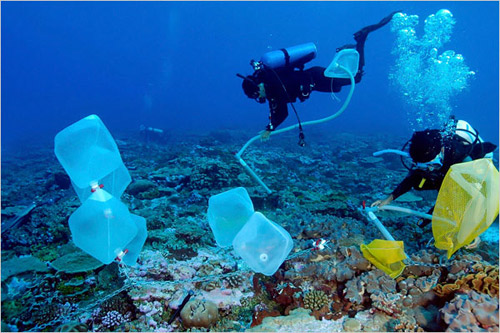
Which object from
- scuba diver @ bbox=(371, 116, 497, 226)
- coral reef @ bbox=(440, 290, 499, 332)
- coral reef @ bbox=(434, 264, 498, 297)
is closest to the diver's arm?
scuba diver @ bbox=(371, 116, 497, 226)

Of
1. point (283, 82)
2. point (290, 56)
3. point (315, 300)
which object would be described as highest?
point (290, 56)

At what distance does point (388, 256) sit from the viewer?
3.46 meters

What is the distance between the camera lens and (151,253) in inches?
183

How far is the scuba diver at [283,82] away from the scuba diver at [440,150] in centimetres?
210

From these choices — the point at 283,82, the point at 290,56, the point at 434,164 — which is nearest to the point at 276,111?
the point at 283,82

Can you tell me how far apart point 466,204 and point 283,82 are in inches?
170

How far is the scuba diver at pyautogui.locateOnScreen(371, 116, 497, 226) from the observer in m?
3.75

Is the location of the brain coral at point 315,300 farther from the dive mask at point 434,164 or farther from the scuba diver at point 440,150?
the dive mask at point 434,164

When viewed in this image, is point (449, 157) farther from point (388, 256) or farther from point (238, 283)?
point (238, 283)

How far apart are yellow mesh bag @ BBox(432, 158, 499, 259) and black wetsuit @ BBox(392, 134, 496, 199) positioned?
790mm

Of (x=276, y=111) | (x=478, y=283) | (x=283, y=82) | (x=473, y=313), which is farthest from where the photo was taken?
(x=283, y=82)

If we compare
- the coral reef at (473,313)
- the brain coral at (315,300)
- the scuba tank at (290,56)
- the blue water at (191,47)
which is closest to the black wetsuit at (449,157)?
the coral reef at (473,313)

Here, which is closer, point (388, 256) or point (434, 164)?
point (388, 256)

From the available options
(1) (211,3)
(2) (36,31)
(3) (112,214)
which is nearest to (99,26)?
(2) (36,31)
